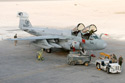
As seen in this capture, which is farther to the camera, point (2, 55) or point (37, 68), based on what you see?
point (2, 55)

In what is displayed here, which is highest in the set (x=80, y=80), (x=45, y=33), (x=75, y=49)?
(x=45, y=33)

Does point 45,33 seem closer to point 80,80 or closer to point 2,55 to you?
point 2,55

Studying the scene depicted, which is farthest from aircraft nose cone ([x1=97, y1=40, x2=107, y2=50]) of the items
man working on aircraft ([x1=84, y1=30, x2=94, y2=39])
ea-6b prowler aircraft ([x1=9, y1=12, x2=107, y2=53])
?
man working on aircraft ([x1=84, y1=30, x2=94, y2=39])

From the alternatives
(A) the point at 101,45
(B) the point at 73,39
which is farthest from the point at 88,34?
(B) the point at 73,39

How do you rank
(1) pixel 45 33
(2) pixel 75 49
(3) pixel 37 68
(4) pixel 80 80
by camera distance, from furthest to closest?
(1) pixel 45 33 < (2) pixel 75 49 < (3) pixel 37 68 < (4) pixel 80 80

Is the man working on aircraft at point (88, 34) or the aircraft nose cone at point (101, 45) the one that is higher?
the man working on aircraft at point (88, 34)

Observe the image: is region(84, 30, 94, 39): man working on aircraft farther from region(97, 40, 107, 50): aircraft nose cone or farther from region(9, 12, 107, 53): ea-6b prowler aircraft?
region(97, 40, 107, 50): aircraft nose cone

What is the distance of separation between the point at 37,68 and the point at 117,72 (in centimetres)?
655

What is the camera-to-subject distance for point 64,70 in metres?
19.1

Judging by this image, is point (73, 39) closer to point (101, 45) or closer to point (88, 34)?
point (88, 34)

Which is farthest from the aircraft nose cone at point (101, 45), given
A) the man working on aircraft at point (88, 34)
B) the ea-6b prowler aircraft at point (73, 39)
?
the man working on aircraft at point (88, 34)

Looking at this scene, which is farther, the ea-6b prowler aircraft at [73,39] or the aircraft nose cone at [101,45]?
the ea-6b prowler aircraft at [73,39]

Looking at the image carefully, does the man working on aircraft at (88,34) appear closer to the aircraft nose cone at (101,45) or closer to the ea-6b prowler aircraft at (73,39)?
the ea-6b prowler aircraft at (73,39)

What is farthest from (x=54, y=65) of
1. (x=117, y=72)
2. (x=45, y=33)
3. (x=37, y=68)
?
(x=45, y=33)
